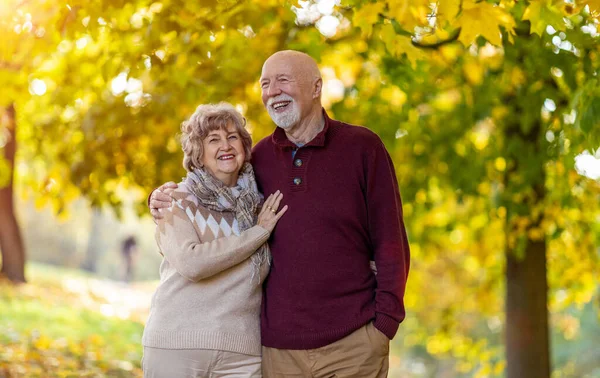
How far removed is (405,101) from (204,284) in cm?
424

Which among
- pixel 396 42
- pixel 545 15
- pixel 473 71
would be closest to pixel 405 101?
pixel 473 71

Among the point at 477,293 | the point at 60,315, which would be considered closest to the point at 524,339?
the point at 477,293

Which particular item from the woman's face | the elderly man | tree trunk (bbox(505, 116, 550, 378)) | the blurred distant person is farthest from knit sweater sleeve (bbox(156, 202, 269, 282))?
the blurred distant person

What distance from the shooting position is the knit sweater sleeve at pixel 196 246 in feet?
11.4

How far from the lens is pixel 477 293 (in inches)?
454

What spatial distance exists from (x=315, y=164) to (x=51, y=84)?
20.0ft

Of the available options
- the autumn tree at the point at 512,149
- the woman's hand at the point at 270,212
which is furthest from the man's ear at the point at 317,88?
the autumn tree at the point at 512,149

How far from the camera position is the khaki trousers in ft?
11.5

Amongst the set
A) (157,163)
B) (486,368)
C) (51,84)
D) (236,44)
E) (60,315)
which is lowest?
(486,368)

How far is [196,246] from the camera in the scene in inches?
138

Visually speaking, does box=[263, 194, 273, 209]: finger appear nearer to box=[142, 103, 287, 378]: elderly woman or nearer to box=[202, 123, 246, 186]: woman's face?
box=[142, 103, 287, 378]: elderly woman

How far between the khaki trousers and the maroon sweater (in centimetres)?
4

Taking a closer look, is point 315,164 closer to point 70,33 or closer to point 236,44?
point 70,33

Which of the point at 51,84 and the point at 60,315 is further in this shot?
the point at 60,315
